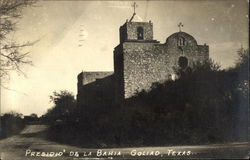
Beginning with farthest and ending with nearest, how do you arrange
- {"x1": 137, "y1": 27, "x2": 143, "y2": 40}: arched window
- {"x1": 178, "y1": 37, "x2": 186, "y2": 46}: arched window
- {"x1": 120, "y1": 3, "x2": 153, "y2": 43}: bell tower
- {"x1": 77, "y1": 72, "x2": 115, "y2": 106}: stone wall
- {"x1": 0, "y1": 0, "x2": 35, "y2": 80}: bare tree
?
{"x1": 77, "y1": 72, "x2": 115, "y2": 106}: stone wall < {"x1": 178, "y1": 37, "x2": 186, "y2": 46}: arched window < {"x1": 137, "y1": 27, "x2": 143, "y2": 40}: arched window < {"x1": 120, "y1": 3, "x2": 153, "y2": 43}: bell tower < {"x1": 0, "y1": 0, "x2": 35, "y2": 80}: bare tree

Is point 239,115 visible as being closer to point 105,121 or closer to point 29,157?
point 105,121

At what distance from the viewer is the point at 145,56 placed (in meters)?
24.3

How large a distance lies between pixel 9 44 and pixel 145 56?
14.3 meters

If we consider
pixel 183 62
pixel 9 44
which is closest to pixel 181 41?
pixel 183 62

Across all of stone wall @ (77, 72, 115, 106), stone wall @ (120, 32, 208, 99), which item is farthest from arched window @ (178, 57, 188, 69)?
stone wall @ (77, 72, 115, 106)

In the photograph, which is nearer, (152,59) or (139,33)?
(152,59)

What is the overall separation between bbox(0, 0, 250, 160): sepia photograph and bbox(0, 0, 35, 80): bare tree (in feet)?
0.11

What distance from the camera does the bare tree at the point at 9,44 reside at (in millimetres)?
10977

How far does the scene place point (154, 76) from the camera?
2409 centimetres

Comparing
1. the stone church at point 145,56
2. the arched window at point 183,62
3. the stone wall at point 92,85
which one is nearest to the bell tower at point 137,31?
the stone church at point 145,56

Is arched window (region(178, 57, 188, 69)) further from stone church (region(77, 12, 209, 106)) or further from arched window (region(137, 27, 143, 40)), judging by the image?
arched window (region(137, 27, 143, 40))

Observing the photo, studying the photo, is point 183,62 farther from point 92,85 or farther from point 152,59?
point 92,85

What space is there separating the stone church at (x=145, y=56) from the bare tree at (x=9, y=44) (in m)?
12.4

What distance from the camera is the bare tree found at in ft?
36.0
